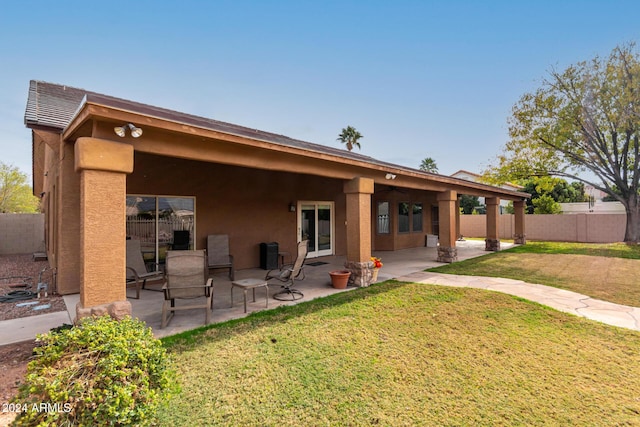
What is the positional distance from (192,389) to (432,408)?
237 centimetres

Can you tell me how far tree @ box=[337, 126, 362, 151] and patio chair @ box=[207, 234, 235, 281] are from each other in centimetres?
2601

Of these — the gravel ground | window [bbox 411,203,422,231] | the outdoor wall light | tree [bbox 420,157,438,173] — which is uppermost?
tree [bbox 420,157,438,173]

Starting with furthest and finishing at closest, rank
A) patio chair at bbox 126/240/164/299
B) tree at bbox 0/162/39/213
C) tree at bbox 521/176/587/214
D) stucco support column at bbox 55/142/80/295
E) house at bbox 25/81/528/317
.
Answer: tree at bbox 0/162/39/213 → tree at bbox 521/176/587/214 → patio chair at bbox 126/240/164/299 → stucco support column at bbox 55/142/80/295 → house at bbox 25/81/528/317

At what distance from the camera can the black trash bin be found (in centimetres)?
941

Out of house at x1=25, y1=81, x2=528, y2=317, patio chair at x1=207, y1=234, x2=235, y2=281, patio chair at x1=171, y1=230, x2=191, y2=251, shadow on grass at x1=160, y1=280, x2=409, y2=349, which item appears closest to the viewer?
house at x1=25, y1=81, x2=528, y2=317

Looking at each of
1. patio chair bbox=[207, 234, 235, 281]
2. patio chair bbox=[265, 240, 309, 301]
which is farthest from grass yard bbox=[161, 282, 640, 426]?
→ patio chair bbox=[207, 234, 235, 281]

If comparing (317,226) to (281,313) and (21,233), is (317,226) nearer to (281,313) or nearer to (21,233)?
(281,313)

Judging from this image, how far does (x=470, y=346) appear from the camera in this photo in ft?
13.3

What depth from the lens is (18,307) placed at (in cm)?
566

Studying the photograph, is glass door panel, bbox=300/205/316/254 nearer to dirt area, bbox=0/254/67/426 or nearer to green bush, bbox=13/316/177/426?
dirt area, bbox=0/254/67/426

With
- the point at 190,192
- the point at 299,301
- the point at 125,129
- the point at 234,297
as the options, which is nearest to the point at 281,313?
the point at 299,301

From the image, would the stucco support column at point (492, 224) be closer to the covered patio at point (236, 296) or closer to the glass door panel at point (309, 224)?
the covered patio at point (236, 296)

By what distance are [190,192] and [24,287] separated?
4503mm

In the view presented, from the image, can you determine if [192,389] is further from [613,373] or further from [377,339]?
[613,373]
